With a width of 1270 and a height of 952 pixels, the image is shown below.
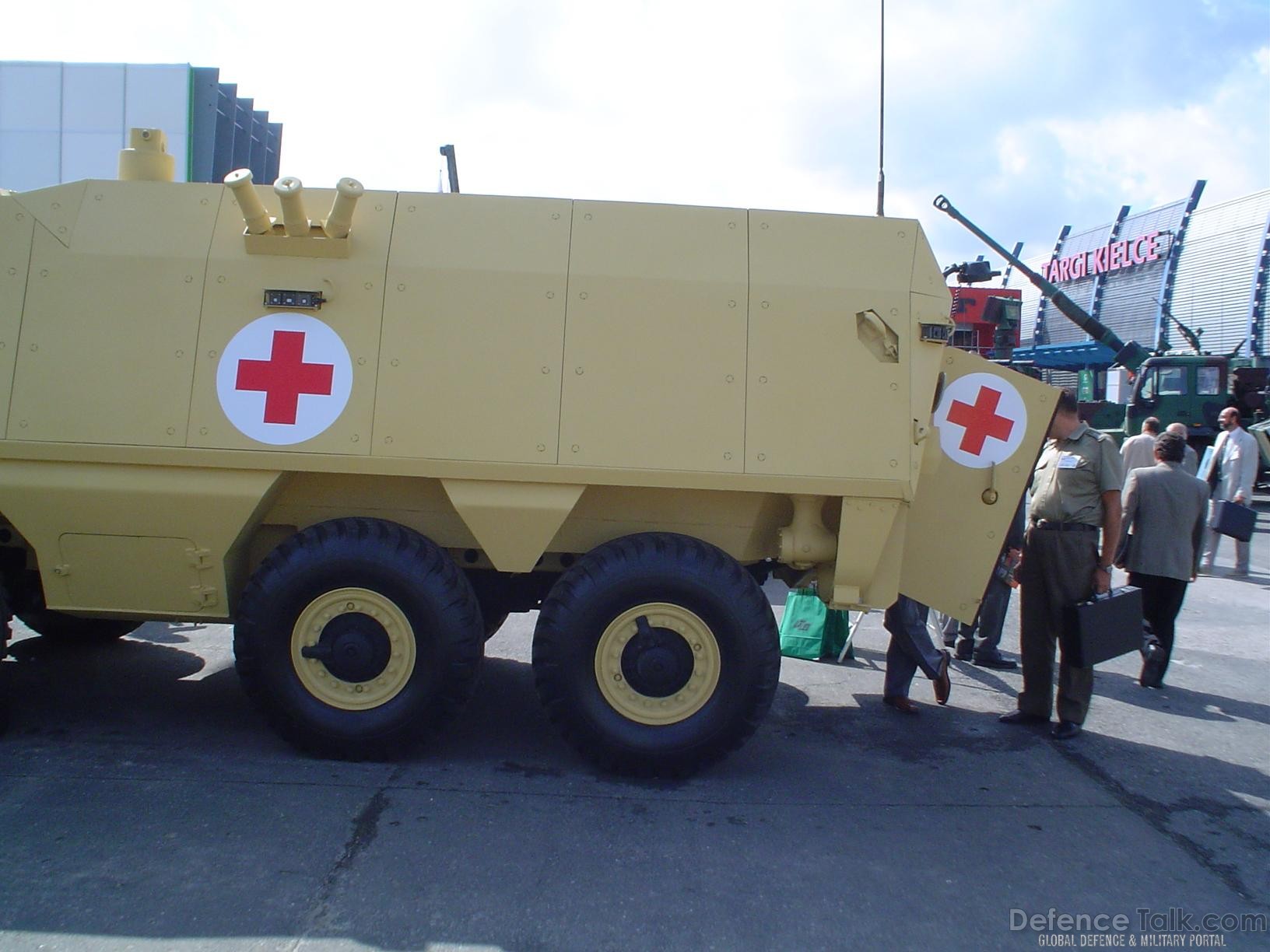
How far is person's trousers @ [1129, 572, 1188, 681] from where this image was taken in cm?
664

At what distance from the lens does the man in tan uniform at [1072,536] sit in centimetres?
544

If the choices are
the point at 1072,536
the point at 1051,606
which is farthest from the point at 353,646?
the point at 1072,536

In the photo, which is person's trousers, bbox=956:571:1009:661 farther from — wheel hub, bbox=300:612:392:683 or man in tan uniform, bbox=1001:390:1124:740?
wheel hub, bbox=300:612:392:683

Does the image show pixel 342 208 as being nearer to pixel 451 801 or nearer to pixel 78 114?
pixel 451 801

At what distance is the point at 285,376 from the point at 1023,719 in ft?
14.2

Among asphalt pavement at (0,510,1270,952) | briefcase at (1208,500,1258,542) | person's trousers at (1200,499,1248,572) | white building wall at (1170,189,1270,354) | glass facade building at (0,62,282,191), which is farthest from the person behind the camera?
white building wall at (1170,189,1270,354)

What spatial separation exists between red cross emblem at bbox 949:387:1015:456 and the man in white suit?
23.0 ft

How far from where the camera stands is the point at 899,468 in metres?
4.59

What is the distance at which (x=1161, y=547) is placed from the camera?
6.62 meters

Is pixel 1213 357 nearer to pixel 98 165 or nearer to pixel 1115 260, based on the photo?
pixel 1115 260

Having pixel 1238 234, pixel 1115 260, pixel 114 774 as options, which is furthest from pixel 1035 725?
pixel 1115 260

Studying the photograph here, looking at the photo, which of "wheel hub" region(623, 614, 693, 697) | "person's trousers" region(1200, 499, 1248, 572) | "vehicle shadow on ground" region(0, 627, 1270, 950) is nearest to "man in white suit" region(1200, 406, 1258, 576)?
"person's trousers" region(1200, 499, 1248, 572)

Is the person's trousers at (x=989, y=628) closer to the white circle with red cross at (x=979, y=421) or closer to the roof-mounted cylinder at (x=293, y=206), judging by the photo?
the white circle with red cross at (x=979, y=421)

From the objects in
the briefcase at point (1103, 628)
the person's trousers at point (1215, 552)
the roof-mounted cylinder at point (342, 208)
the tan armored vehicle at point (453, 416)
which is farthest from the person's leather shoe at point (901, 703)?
the person's trousers at point (1215, 552)
